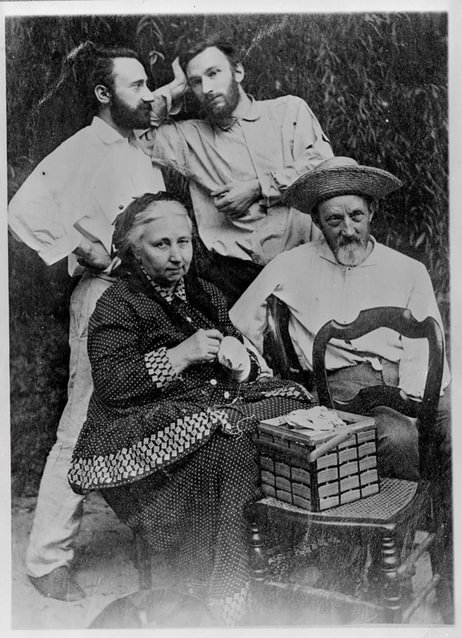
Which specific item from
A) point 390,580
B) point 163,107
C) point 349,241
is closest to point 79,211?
point 163,107

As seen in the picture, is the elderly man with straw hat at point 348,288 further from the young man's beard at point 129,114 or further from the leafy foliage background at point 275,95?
the young man's beard at point 129,114

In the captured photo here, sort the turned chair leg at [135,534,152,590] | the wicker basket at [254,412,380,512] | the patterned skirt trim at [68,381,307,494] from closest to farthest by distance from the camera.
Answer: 1. the wicker basket at [254,412,380,512]
2. the patterned skirt trim at [68,381,307,494]
3. the turned chair leg at [135,534,152,590]

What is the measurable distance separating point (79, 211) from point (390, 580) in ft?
6.25

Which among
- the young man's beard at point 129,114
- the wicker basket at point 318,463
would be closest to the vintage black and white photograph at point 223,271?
the young man's beard at point 129,114

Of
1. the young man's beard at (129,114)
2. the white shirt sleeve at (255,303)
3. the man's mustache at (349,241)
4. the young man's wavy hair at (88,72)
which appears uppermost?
the young man's wavy hair at (88,72)

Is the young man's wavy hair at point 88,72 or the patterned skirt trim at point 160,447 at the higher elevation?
the young man's wavy hair at point 88,72

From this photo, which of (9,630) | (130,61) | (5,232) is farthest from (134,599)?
(130,61)

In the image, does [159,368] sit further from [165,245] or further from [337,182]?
[337,182]

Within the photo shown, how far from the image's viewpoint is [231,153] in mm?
3043

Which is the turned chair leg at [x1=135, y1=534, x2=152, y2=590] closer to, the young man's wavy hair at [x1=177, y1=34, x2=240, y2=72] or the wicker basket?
the wicker basket

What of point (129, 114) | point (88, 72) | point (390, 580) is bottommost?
point (390, 580)

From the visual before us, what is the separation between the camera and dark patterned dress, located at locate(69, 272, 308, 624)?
2.87m

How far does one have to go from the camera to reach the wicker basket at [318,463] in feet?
8.97

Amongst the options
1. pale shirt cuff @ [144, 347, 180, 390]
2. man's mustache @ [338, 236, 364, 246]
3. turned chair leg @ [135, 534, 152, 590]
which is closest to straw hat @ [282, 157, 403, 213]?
man's mustache @ [338, 236, 364, 246]
